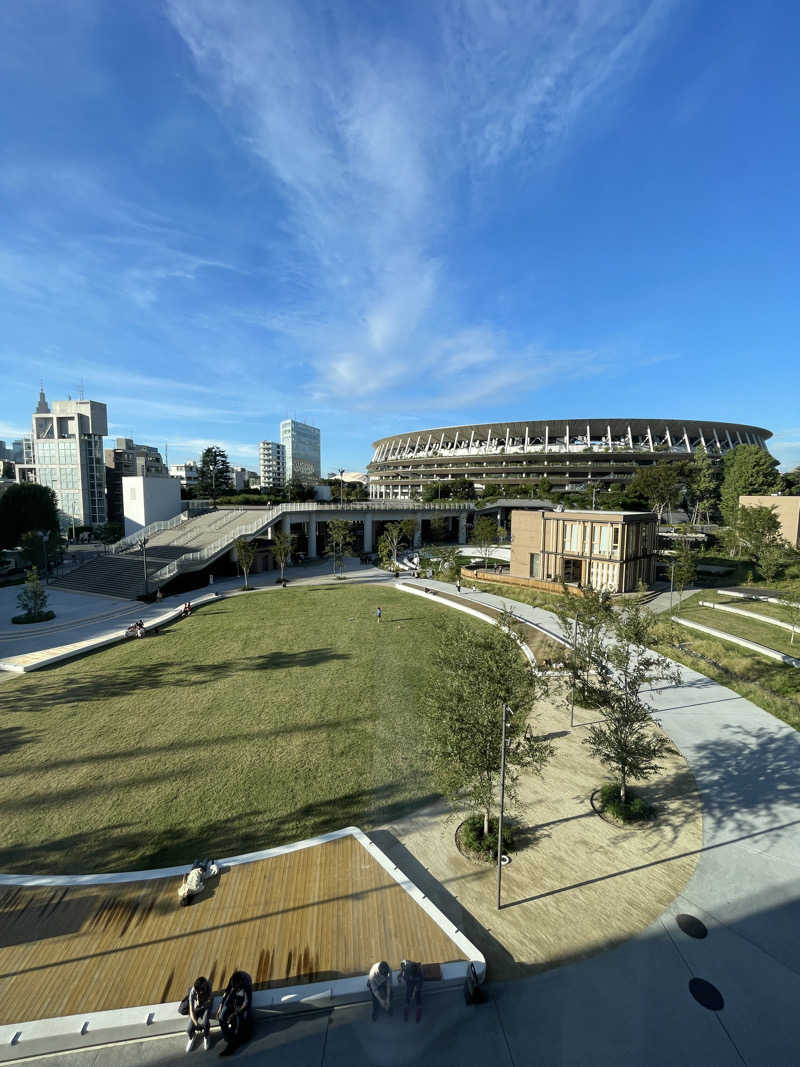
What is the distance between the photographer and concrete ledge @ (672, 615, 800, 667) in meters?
20.9

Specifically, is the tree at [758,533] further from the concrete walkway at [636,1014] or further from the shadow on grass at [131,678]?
the shadow on grass at [131,678]

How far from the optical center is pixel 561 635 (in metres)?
26.2

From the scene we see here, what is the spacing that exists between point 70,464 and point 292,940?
278 feet

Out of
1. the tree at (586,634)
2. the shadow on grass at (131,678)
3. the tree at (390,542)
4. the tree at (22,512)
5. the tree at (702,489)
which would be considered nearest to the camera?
the tree at (586,634)

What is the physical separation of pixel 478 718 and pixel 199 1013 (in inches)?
268

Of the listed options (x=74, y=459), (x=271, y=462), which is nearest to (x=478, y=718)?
(x=74, y=459)

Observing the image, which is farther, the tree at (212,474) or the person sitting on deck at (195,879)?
the tree at (212,474)

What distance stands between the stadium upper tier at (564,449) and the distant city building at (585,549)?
54062 mm

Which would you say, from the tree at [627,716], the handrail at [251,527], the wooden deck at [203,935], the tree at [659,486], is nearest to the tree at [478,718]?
the tree at [627,716]

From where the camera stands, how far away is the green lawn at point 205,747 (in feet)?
37.4

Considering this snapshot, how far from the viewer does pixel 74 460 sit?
7325 centimetres

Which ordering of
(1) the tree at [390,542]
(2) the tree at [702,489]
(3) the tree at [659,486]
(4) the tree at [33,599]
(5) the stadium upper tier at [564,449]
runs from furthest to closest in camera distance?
(5) the stadium upper tier at [564,449], (2) the tree at [702,489], (3) the tree at [659,486], (1) the tree at [390,542], (4) the tree at [33,599]

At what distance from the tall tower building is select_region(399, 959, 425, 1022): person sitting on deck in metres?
85.7

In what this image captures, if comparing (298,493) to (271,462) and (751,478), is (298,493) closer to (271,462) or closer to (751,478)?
(751,478)
